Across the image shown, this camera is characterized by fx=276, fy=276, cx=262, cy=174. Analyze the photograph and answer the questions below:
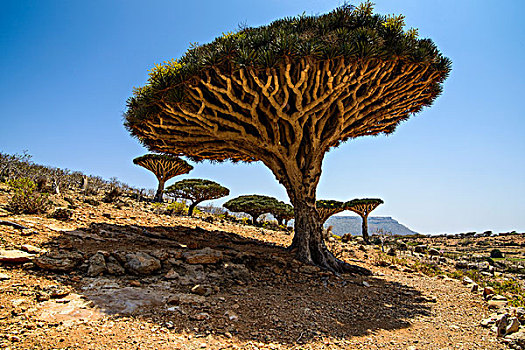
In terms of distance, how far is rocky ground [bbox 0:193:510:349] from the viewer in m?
2.71

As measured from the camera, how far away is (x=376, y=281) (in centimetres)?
655

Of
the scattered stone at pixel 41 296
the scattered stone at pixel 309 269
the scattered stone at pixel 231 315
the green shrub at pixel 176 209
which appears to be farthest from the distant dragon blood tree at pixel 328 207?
the scattered stone at pixel 41 296

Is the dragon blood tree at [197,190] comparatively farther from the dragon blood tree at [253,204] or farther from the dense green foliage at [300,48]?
the dense green foliage at [300,48]

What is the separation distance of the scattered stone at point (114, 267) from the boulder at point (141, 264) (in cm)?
13

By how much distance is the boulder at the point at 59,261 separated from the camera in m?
3.71

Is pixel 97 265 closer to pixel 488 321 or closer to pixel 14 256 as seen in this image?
pixel 14 256

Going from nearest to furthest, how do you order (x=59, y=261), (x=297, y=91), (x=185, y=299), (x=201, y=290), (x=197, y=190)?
(x=185, y=299) → (x=59, y=261) → (x=201, y=290) → (x=297, y=91) → (x=197, y=190)

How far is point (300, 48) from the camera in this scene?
18.2 ft

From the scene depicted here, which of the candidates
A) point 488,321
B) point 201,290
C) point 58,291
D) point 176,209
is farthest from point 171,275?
point 176,209

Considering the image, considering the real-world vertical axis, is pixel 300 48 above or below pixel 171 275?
above

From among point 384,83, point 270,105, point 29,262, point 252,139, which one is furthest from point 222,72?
point 29,262

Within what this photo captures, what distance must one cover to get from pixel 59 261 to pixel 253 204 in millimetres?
16428

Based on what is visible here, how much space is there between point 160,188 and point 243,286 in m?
16.9

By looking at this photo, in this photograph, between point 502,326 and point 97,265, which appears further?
point 97,265
